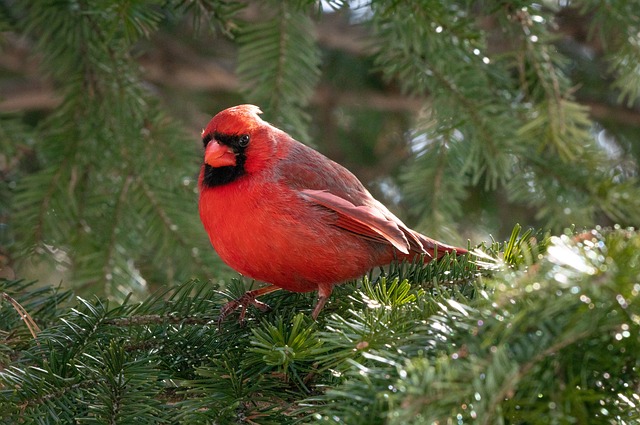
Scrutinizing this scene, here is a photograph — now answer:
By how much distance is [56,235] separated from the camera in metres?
3.05

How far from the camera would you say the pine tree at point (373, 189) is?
124 cm

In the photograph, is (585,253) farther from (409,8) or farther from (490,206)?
(490,206)

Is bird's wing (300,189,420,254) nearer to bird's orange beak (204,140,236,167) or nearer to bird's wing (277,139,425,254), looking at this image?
bird's wing (277,139,425,254)

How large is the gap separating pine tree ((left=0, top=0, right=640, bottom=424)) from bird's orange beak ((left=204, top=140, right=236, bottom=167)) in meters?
0.41

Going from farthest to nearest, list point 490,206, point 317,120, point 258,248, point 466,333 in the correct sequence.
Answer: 1. point 317,120
2. point 490,206
3. point 258,248
4. point 466,333

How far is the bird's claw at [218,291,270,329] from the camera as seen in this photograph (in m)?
2.10

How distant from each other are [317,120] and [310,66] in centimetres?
176

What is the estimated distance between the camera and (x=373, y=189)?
4543 millimetres

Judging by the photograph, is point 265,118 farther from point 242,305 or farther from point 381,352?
point 381,352

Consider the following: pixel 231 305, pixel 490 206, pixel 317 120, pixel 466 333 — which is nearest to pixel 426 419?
pixel 466 333

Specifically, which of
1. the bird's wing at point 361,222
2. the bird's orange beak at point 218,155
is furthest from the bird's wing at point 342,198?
the bird's orange beak at point 218,155

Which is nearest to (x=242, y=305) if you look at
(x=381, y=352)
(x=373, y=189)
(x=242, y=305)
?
(x=242, y=305)

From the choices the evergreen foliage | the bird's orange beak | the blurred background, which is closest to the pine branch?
the blurred background

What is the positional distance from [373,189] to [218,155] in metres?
2.07
